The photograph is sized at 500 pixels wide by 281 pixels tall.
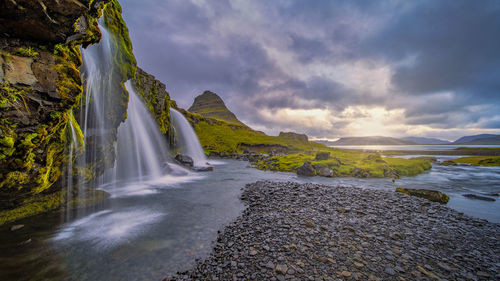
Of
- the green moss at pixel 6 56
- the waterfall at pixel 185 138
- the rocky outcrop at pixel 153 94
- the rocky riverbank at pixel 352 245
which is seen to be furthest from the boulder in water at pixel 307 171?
the green moss at pixel 6 56

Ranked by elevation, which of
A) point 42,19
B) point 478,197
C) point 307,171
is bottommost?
point 478,197

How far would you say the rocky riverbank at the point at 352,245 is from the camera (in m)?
5.85

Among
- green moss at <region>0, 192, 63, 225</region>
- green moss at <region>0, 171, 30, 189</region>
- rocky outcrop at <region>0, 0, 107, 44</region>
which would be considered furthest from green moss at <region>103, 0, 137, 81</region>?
green moss at <region>0, 171, 30, 189</region>

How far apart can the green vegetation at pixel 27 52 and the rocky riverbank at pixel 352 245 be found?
12175 millimetres

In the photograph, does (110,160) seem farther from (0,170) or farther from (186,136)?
(186,136)

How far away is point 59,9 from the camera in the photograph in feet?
26.5

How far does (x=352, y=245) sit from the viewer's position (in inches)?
290

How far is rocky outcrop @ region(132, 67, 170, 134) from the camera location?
108 ft

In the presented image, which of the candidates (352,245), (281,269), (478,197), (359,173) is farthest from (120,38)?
(478,197)

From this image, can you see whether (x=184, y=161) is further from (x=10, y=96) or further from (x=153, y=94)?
(x=10, y=96)

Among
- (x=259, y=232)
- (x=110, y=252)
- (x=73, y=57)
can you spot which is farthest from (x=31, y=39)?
(x=259, y=232)

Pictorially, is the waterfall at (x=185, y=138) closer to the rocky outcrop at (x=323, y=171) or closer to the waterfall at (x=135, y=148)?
the waterfall at (x=135, y=148)

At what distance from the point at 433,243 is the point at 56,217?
2119cm

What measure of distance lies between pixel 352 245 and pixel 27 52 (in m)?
17.7
